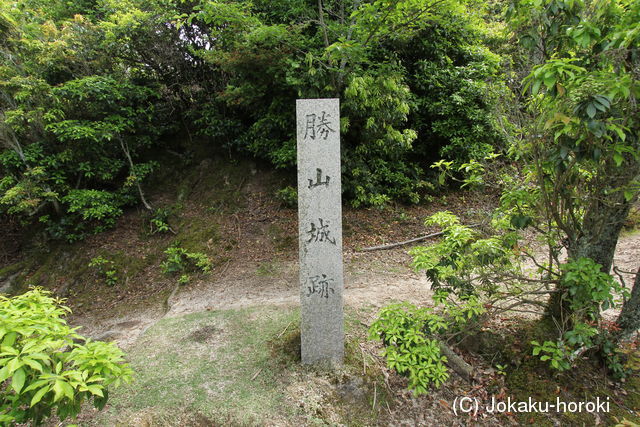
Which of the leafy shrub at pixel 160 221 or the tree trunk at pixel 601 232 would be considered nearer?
the tree trunk at pixel 601 232

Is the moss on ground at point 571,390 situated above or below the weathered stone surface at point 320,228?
below

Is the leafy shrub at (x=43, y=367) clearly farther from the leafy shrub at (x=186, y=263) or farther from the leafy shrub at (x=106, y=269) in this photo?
the leafy shrub at (x=106, y=269)

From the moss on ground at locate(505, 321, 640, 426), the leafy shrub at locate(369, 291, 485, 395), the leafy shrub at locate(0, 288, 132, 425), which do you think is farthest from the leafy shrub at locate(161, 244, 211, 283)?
the moss on ground at locate(505, 321, 640, 426)

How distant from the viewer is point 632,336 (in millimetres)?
3277

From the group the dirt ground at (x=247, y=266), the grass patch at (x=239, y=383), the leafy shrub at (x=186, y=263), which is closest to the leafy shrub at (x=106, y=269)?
→ the dirt ground at (x=247, y=266)

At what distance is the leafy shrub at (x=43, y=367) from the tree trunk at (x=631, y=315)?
4339 millimetres

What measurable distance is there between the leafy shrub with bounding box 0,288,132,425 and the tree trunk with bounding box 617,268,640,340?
4339mm

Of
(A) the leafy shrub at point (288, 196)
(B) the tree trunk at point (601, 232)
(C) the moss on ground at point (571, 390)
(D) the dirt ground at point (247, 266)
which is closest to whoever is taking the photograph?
(B) the tree trunk at point (601, 232)

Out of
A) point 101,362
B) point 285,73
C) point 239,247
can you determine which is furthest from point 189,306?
point 285,73

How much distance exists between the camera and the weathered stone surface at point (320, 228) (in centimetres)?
303

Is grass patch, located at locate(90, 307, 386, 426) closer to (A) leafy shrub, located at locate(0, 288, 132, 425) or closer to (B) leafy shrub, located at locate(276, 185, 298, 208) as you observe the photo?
(A) leafy shrub, located at locate(0, 288, 132, 425)

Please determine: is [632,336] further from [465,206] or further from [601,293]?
[465,206]

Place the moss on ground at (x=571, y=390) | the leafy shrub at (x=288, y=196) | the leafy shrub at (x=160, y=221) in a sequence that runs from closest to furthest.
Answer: the moss on ground at (x=571, y=390), the leafy shrub at (x=160, y=221), the leafy shrub at (x=288, y=196)

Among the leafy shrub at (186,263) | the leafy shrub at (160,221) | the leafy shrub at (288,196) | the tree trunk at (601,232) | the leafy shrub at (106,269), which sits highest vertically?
the tree trunk at (601,232)
